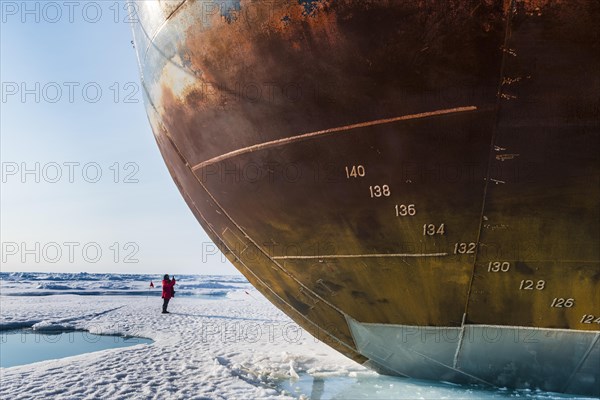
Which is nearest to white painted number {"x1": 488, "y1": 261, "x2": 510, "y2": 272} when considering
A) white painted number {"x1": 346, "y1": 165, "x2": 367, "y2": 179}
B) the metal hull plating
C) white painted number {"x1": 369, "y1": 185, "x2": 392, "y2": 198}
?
the metal hull plating

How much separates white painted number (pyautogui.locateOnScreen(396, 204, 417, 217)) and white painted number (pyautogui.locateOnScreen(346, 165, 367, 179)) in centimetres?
28

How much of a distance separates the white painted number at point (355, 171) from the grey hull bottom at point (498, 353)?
4.04ft

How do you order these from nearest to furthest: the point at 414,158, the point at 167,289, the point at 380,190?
the point at 414,158, the point at 380,190, the point at 167,289

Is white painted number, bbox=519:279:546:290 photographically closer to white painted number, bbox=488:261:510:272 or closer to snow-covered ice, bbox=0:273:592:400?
white painted number, bbox=488:261:510:272

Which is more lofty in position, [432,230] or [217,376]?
[432,230]

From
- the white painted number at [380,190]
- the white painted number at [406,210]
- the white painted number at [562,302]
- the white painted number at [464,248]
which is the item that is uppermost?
the white painted number at [380,190]

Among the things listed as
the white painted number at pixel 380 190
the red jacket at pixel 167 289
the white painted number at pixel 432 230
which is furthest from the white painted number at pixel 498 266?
the red jacket at pixel 167 289

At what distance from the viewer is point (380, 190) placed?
2355 millimetres

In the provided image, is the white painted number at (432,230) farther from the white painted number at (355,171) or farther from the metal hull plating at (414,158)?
the white painted number at (355,171)

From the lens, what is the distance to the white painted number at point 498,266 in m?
2.39

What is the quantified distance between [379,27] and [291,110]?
638mm

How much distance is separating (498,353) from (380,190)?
4.71 ft

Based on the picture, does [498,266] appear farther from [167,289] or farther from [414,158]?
[167,289]

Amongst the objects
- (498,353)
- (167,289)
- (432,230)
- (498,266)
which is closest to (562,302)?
(498,266)
